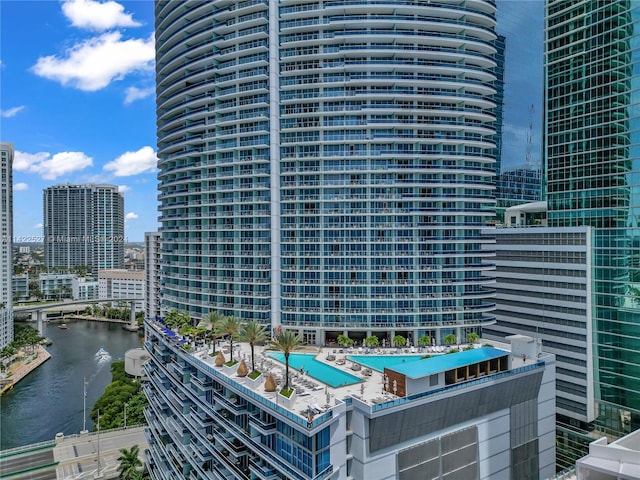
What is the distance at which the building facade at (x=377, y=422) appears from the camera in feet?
127

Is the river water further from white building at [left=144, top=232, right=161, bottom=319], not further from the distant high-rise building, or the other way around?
white building at [left=144, top=232, right=161, bottom=319]

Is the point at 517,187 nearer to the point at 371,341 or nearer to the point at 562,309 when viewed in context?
the point at 562,309

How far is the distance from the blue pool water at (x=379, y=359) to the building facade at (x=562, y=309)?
32388 mm

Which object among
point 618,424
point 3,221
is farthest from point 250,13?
point 3,221

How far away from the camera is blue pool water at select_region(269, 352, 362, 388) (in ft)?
155

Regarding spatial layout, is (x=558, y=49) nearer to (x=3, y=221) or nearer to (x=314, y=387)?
(x=314, y=387)

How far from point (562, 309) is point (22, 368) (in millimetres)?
153890

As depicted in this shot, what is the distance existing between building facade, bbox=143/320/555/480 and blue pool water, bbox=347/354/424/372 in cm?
408

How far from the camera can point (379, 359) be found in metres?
55.9

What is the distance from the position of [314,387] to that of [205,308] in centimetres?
3409

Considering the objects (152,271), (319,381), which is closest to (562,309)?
(319,381)

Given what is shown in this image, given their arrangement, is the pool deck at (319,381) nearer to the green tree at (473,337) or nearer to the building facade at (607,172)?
the green tree at (473,337)

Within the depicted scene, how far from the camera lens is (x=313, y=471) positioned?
1399 inches

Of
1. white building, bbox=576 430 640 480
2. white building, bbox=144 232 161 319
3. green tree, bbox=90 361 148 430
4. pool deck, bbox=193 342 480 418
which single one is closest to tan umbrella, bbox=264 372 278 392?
pool deck, bbox=193 342 480 418
